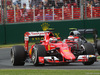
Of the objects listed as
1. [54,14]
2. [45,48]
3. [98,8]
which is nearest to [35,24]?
[54,14]

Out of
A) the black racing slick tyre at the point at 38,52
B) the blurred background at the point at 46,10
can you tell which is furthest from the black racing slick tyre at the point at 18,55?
the blurred background at the point at 46,10

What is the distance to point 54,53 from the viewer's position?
12.9 meters

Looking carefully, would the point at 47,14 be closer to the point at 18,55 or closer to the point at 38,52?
the point at 18,55

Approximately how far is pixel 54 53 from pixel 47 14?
43.7ft

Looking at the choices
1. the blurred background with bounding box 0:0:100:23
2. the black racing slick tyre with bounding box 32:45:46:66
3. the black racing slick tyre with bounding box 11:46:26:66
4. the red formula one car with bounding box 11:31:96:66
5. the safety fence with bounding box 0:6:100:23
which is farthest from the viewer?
the safety fence with bounding box 0:6:100:23

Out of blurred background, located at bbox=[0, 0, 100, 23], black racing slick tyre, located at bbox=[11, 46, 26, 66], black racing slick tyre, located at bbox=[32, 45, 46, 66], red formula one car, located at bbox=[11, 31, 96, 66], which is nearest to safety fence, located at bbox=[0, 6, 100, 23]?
blurred background, located at bbox=[0, 0, 100, 23]

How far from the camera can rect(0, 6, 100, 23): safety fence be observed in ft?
81.7

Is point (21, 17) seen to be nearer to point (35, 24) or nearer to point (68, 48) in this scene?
point (35, 24)

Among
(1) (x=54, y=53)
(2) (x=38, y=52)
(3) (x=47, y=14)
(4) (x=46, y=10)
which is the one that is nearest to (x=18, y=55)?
(2) (x=38, y=52)

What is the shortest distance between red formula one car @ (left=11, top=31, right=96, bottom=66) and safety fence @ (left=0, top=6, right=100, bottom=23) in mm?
11339

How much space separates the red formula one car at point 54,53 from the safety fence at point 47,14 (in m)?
11.3

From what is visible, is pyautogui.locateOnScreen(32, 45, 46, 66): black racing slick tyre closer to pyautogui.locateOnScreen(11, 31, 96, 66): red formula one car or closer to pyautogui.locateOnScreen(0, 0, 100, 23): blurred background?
pyautogui.locateOnScreen(11, 31, 96, 66): red formula one car

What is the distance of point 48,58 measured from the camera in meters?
12.3

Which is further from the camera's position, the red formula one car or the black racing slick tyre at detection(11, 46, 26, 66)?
the black racing slick tyre at detection(11, 46, 26, 66)
